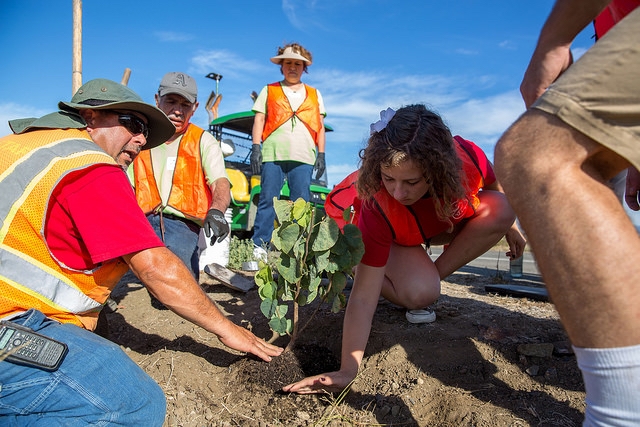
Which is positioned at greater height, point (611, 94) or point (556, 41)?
point (556, 41)

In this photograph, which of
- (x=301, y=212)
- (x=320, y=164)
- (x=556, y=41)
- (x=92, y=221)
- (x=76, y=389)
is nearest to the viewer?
(x=556, y=41)

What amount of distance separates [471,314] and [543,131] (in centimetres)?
222

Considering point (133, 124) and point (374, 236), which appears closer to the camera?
point (133, 124)

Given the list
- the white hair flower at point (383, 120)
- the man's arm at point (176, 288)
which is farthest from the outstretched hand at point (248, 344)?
the white hair flower at point (383, 120)

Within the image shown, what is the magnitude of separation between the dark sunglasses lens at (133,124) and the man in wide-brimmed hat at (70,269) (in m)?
0.13

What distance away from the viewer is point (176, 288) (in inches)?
71.3

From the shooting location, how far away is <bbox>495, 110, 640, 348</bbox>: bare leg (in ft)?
2.85

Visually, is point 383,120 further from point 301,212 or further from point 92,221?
point 92,221

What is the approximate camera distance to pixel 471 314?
2992 millimetres

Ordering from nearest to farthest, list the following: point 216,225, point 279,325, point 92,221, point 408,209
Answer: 1. point 92,221
2. point 279,325
3. point 408,209
4. point 216,225

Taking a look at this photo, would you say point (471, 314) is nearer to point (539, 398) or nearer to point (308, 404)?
point (539, 398)

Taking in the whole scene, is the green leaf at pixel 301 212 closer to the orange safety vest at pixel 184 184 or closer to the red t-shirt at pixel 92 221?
the red t-shirt at pixel 92 221

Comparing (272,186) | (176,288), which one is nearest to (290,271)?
(176,288)

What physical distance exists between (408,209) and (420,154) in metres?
0.45
